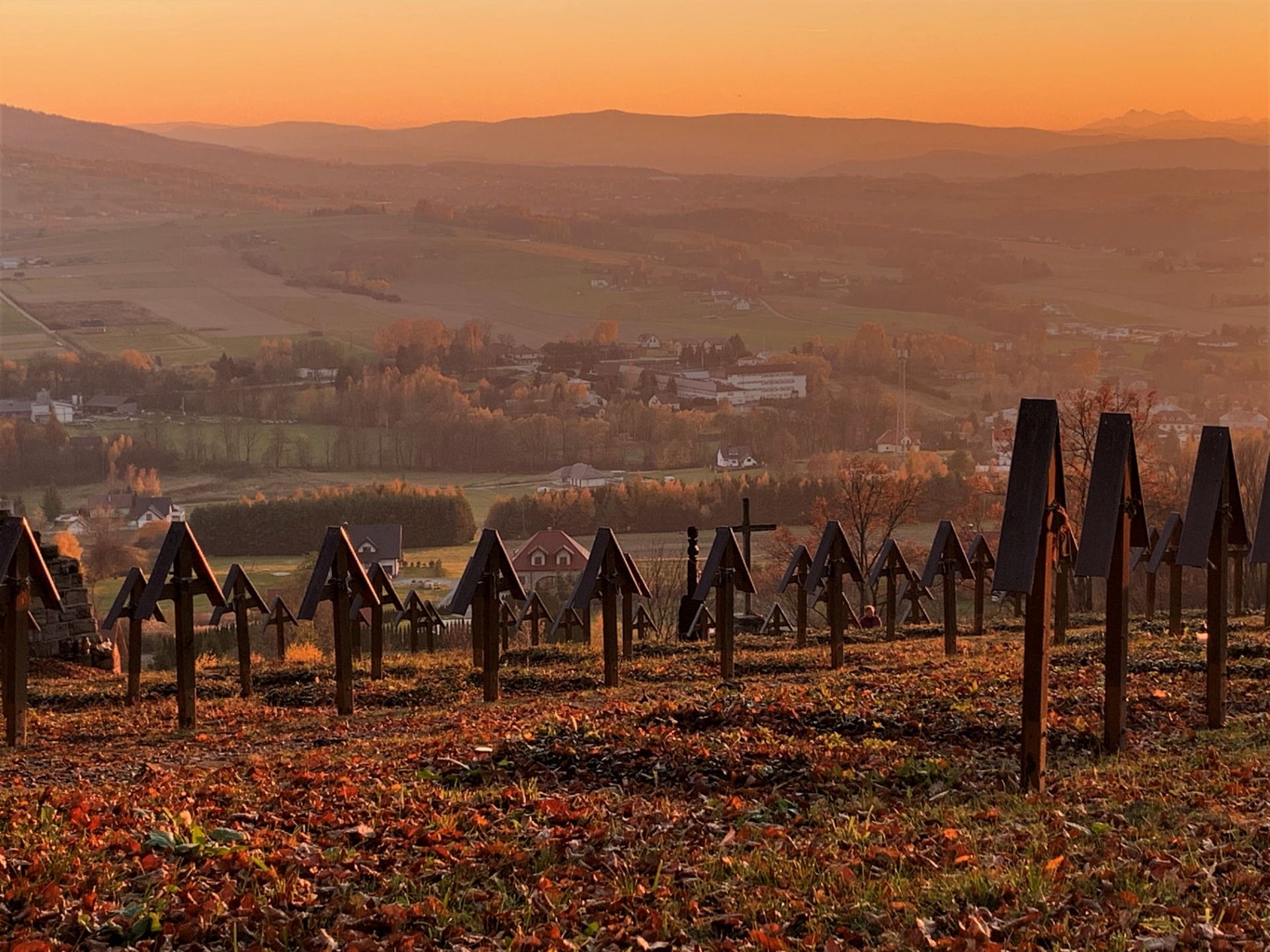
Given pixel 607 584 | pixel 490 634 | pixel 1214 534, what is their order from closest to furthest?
pixel 1214 534 → pixel 490 634 → pixel 607 584

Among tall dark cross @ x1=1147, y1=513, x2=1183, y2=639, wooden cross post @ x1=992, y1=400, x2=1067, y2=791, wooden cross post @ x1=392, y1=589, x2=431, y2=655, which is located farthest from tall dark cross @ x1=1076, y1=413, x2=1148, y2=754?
wooden cross post @ x1=392, y1=589, x2=431, y2=655

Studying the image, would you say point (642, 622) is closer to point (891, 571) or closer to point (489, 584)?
point (891, 571)

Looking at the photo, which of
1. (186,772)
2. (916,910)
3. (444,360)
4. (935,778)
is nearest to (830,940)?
(916,910)

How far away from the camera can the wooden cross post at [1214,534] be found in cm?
1470

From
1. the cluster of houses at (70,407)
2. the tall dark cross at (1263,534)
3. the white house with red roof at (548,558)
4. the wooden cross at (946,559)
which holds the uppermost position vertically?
the cluster of houses at (70,407)

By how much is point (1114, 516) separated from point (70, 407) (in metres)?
176

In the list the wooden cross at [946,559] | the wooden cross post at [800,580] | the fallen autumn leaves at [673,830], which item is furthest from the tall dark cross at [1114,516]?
the wooden cross post at [800,580]

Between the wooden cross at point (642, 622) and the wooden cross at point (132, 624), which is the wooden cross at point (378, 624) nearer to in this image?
the wooden cross at point (132, 624)

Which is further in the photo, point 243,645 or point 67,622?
point 67,622

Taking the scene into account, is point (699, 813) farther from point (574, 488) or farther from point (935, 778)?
→ point (574, 488)

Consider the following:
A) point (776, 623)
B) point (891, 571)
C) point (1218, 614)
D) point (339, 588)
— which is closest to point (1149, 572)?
point (891, 571)

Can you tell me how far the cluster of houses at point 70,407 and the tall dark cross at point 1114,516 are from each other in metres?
168

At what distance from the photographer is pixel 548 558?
3196 inches

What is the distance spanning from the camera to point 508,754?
551 inches
